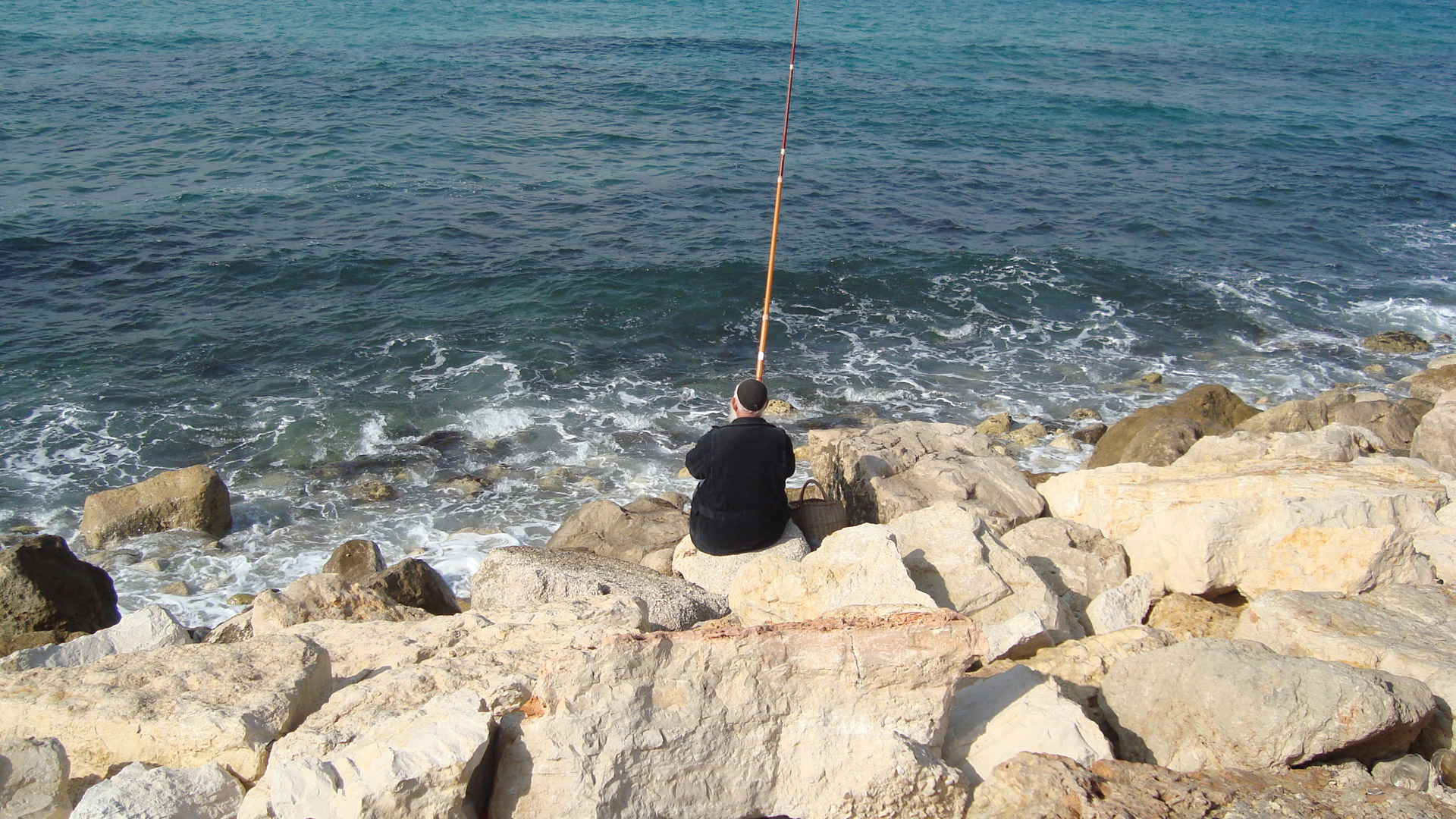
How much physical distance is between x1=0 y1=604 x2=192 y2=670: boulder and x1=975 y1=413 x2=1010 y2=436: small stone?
804 centimetres

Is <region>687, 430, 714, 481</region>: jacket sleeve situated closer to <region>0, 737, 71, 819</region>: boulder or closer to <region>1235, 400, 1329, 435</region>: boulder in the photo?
<region>0, 737, 71, 819</region>: boulder

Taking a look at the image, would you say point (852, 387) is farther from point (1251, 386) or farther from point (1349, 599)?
point (1349, 599)

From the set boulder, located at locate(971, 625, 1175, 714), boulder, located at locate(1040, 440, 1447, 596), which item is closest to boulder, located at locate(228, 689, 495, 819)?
boulder, located at locate(971, 625, 1175, 714)

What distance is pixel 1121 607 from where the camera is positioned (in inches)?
192

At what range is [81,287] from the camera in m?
13.8

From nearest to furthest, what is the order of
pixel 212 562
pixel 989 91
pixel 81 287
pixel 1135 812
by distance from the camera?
pixel 1135 812 < pixel 212 562 < pixel 81 287 < pixel 989 91

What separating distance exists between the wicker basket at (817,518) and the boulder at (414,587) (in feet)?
8.07

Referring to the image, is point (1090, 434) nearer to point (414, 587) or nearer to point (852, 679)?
point (414, 587)

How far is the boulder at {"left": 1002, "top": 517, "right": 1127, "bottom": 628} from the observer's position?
5.33 m

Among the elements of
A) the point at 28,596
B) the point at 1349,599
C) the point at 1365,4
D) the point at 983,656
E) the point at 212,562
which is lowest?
the point at 212,562

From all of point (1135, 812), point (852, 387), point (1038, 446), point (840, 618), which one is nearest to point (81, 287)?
point (852, 387)

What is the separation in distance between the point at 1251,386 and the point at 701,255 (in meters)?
8.11

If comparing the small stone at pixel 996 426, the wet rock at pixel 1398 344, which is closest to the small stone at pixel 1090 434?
the small stone at pixel 996 426

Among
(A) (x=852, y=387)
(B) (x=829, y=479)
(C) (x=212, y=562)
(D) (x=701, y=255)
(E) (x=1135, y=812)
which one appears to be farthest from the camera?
(D) (x=701, y=255)
